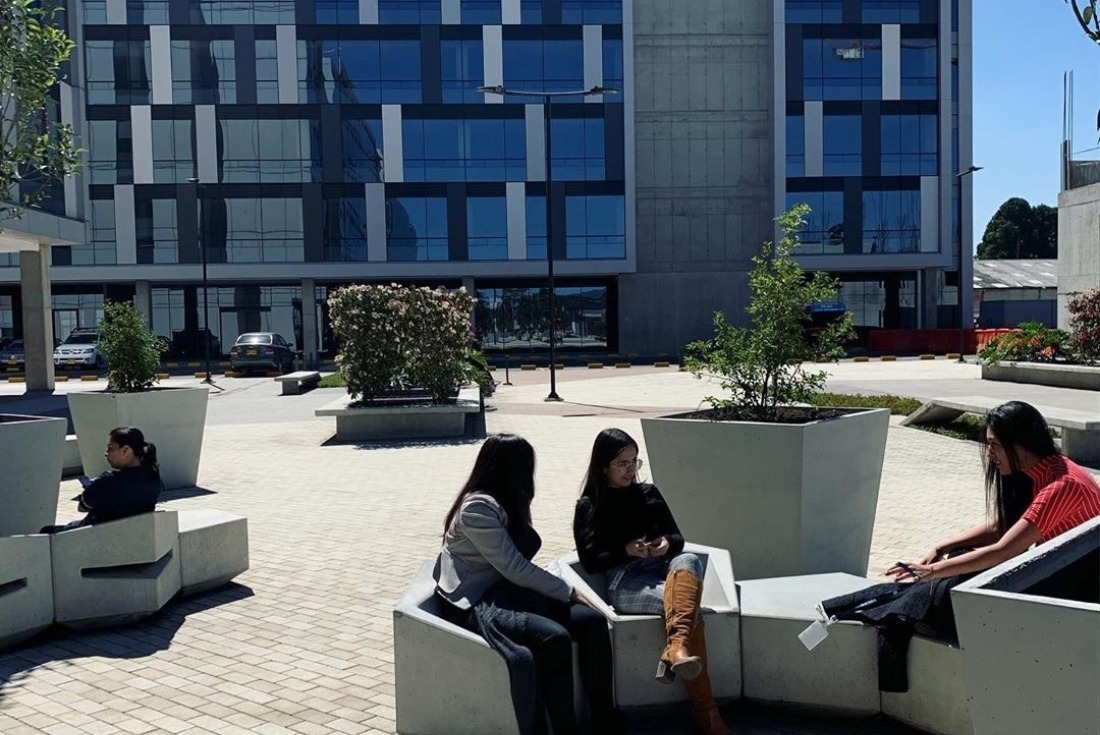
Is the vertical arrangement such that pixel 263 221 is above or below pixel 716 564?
above

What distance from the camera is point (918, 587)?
4.21 metres

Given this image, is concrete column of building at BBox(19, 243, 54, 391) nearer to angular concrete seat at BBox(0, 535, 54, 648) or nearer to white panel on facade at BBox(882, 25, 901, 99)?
angular concrete seat at BBox(0, 535, 54, 648)

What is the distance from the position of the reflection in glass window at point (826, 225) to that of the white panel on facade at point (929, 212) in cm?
405

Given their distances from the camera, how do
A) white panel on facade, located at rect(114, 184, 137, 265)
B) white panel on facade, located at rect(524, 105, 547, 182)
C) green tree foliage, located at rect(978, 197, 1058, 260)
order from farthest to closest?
green tree foliage, located at rect(978, 197, 1058, 260) → white panel on facade, located at rect(524, 105, 547, 182) → white panel on facade, located at rect(114, 184, 137, 265)

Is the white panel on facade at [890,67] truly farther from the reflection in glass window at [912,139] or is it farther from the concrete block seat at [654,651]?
the concrete block seat at [654,651]

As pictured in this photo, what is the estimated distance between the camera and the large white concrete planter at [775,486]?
5898 mm

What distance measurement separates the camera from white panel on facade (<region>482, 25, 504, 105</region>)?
45.6m

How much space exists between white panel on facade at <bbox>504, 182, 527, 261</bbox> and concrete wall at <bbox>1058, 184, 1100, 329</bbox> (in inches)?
892

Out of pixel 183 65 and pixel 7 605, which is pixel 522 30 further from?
pixel 7 605

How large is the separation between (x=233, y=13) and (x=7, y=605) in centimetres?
4478

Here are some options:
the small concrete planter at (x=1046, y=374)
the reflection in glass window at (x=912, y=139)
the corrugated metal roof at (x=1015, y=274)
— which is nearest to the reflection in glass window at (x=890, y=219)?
the reflection in glass window at (x=912, y=139)

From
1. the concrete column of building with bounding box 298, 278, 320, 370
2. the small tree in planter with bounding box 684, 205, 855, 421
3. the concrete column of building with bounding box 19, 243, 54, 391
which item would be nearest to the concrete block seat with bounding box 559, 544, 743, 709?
the small tree in planter with bounding box 684, 205, 855, 421

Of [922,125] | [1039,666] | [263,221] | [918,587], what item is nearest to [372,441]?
[918,587]

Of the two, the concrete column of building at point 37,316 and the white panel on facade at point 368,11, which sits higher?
the white panel on facade at point 368,11
